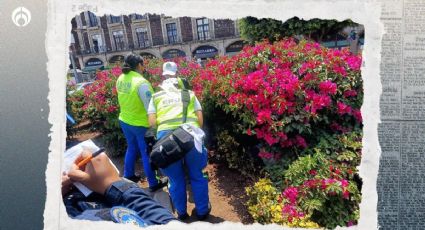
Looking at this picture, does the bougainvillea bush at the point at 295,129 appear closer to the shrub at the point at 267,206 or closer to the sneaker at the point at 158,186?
the shrub at the point at 267,206

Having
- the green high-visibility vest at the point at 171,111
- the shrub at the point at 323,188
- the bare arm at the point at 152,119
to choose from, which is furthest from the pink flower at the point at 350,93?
the bare arm at the point at 152,119

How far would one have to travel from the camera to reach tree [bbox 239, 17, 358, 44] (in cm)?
403

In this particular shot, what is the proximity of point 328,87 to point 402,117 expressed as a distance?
625 mm

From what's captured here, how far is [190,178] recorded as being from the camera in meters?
2.60

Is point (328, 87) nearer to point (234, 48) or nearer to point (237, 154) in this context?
point (237, 154)

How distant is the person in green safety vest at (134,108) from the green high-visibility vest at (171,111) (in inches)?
11.0

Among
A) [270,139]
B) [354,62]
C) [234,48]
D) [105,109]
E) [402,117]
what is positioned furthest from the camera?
[105,109]

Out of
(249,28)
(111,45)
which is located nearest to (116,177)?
(249,28)

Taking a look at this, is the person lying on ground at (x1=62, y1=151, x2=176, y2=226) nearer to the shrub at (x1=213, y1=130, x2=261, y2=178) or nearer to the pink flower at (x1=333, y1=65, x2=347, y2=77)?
the shrub at (x1=213, y1=130, x2=261, y2=178)

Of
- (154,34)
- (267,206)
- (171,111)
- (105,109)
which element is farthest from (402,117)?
(154,34)

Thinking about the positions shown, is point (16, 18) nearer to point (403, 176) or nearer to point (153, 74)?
point (153, 74)

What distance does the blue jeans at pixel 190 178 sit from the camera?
8.21ft

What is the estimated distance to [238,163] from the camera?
9.95ft

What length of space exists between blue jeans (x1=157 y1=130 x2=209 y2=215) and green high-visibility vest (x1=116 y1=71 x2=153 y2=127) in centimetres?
50
